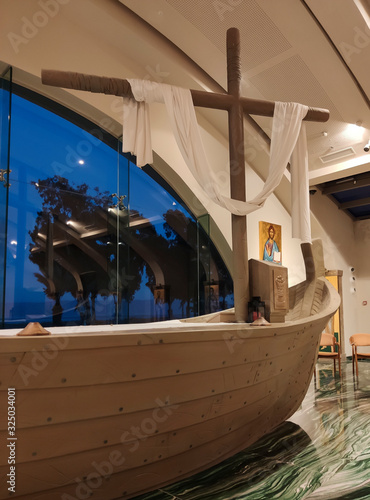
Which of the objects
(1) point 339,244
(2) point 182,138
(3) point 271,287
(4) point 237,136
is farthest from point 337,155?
(2) point 182,138

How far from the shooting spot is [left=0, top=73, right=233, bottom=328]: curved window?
4.32 m

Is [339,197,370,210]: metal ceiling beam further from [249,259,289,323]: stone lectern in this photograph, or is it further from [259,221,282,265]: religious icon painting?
[249,259,289,323]: stone lectern

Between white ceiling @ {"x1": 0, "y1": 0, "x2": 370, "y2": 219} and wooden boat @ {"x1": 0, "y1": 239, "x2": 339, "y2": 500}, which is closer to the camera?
wooden boat @ {"x1": 0, "y1": 239, "x2": 339, "y2": 500}

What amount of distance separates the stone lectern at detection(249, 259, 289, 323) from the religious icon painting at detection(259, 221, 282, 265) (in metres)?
4.25

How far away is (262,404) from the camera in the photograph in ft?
8.55

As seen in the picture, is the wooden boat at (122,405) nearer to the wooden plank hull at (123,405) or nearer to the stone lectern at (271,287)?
the wooden plank hull at (123,405)

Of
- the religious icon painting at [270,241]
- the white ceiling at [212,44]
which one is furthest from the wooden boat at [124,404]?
the religious icon painting at [270,241]

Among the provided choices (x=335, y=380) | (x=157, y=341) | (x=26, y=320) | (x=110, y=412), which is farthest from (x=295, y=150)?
(x=335, y=380)

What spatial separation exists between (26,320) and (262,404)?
Answer: 2.85 metres

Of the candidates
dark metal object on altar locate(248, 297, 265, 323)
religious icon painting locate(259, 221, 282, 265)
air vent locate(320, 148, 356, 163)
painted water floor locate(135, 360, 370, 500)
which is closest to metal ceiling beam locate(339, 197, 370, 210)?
air vent locate(320, 148, 356, 163)

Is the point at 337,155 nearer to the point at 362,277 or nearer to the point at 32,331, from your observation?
the point at 362,277

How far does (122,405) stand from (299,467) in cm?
150

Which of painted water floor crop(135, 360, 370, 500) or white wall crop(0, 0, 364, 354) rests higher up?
white wall crop(0, 0, 364, 354)

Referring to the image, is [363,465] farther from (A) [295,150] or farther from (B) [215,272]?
(B) [215,272]
